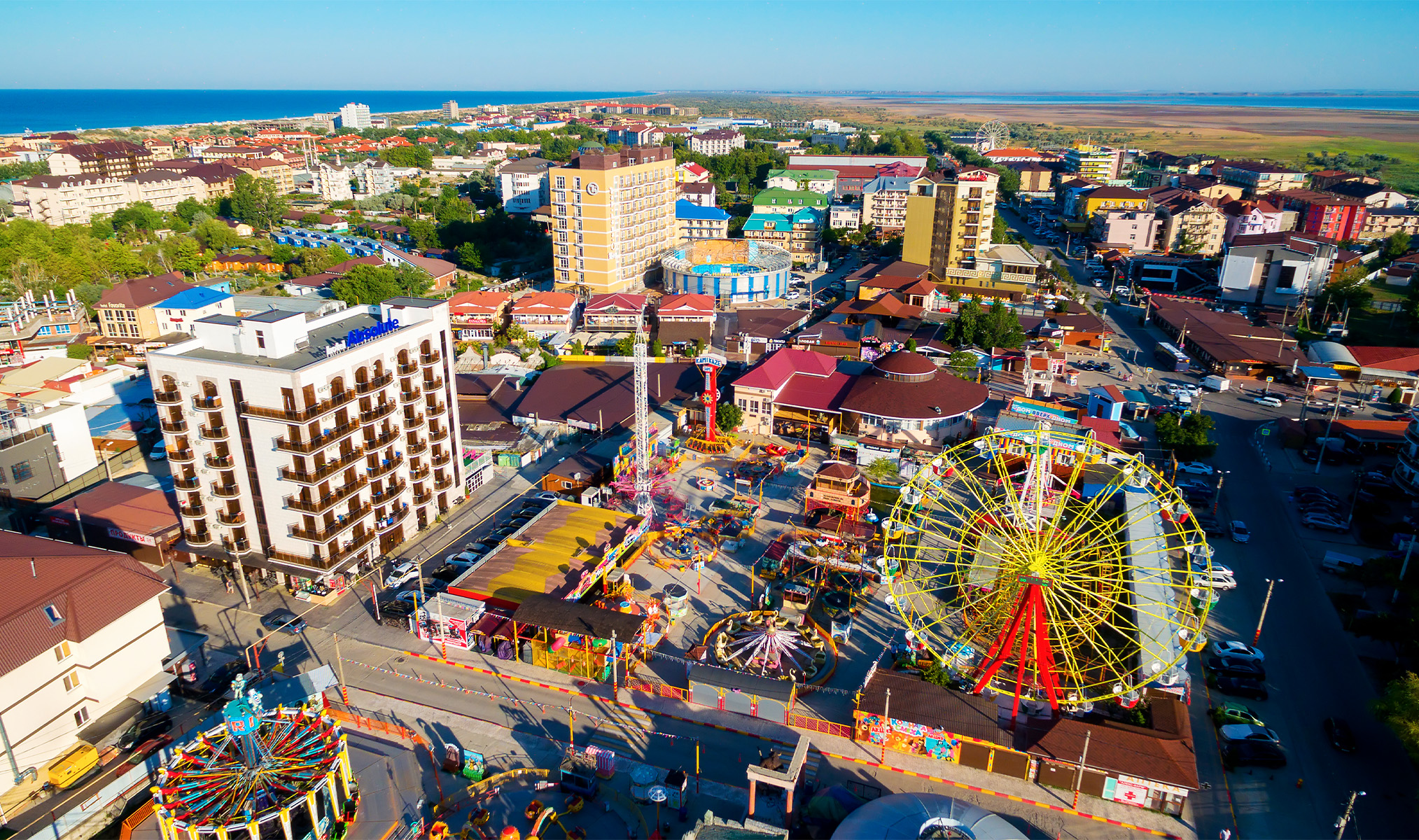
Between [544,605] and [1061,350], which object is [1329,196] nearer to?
[1061,350]

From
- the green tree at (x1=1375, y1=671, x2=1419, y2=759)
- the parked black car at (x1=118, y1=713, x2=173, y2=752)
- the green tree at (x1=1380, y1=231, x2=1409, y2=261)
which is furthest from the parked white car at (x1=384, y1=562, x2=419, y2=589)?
the green tree at (x1=1380, y1=231, x2=1409, y2=261)

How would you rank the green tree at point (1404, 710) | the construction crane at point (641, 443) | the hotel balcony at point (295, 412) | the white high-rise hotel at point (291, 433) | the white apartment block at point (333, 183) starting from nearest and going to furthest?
the green tree at point (1404, 710)
the hotel balcony at point (295, 412)
the white high-rise hotel at point (291, 433)
the construction crane at point (641, 443)
the white apartment block at point (333, 183)

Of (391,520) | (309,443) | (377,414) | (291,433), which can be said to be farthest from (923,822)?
(377,414)

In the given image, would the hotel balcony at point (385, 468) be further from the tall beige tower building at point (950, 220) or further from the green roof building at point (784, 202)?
the green roof building at point (784, 202)

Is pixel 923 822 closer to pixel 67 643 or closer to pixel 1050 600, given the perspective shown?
pixel 1050 600

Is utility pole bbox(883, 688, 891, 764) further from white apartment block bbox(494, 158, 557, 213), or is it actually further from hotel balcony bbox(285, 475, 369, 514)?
white apartment block bbox(494, 158, 557, 213)

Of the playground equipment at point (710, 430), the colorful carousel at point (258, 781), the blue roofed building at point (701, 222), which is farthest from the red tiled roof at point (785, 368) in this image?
the blue roofed building at point (701, 222)
